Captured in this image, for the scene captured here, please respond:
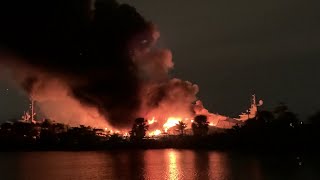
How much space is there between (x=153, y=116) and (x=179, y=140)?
1747cm

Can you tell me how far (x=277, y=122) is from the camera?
119 metres

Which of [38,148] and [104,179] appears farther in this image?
[38,148]

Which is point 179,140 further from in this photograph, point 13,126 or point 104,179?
point 104,179

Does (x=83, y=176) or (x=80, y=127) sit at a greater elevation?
(x=80, y=127)

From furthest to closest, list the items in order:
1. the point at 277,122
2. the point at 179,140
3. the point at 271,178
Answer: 1. the point at 179,140
2. the point at 277,122
3. the point at 271,178

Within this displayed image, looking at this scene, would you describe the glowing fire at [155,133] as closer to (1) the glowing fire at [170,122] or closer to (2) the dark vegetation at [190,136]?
(1) the glowing fire at [170,122]

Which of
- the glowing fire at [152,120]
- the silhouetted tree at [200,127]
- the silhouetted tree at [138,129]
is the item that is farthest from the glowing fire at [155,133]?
the silhouetted tree at [200,127]

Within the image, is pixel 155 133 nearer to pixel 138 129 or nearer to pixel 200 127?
pixel 138 129

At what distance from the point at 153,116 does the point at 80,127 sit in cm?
2732

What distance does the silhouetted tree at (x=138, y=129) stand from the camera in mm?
148750

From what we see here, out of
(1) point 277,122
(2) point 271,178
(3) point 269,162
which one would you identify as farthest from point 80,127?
(2) point 271,178

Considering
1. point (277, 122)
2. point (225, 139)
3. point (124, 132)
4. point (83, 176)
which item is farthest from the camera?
point (124, 132)

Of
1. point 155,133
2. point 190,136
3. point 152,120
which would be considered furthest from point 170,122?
point 190,136

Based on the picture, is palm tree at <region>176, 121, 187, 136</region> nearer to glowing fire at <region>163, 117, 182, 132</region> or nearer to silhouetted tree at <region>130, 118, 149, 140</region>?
glowing fire at <region>163, 117, 182, 132</region>
